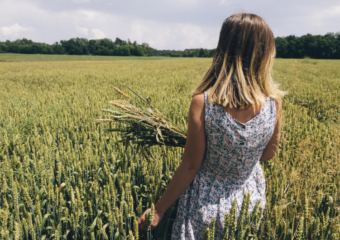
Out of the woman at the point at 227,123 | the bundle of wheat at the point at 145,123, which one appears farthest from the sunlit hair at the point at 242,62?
the bundle of wheat at the point at 145,123

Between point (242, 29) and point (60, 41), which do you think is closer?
point (242, 29)

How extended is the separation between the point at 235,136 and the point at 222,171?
0.26m

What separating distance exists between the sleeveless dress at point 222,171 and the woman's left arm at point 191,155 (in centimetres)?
4

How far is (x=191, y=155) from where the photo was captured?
1230mm

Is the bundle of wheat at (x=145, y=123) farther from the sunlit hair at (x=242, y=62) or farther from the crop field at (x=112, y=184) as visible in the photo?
the sunlit hair at (x=242, y=62)

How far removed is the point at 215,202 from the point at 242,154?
0.34 metres

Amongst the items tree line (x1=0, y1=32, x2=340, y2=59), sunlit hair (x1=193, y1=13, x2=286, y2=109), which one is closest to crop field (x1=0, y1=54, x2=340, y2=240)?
sunlit hair (x1=193, y1=13, x2=286, y2=109)

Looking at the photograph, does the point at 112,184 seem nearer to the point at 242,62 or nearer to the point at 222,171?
the point at 222,171

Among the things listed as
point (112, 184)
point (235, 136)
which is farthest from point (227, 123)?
point (112, 184)

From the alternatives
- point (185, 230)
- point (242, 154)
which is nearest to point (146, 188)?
point (185, 230)

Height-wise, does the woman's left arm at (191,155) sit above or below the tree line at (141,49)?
below

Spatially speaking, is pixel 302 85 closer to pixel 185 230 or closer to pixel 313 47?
pixel 185 230

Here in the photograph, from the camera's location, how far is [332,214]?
153 cm

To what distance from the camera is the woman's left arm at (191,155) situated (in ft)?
3.76
